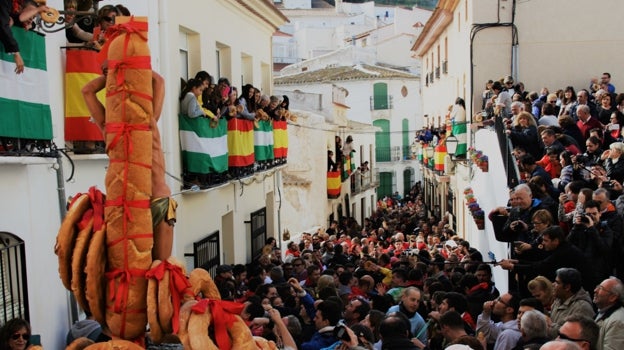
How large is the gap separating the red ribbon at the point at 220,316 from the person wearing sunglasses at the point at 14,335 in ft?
6.61

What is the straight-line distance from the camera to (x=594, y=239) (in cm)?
823

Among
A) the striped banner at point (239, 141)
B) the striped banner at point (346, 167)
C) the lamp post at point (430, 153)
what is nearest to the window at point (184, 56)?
the striped banner at point (239, 141)

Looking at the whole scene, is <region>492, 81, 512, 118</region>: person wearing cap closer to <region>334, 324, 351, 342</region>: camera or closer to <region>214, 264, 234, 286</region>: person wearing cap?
<region>214, 264, 234, 286</region>: person wearing cap

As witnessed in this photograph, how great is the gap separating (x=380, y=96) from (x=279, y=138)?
113ft

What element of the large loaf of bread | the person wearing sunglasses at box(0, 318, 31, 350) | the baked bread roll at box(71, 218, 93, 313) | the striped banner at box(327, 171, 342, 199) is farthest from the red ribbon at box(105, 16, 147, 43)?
the striped banner at box(327, 171, 342, 199)

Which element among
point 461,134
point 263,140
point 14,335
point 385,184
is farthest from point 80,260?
point 385,184

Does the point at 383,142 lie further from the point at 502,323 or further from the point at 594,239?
the point at 502,323

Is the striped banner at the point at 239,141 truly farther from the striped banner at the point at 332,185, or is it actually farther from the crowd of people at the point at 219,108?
the striped banner at the point at 332,185

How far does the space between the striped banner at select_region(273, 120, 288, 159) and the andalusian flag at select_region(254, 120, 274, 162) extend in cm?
80

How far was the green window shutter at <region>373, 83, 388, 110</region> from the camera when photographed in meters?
53.2

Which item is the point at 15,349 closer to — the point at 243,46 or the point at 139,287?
the point at 139,287

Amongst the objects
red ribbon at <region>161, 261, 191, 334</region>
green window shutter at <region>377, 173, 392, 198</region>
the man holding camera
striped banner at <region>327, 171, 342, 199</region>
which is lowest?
green window shutter at <region>377, 173, 392, 198</region>

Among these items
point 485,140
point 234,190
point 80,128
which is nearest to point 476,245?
point 485,140

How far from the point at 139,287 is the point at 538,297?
4251mm
